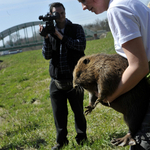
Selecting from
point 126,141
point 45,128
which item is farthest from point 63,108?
point 126,141

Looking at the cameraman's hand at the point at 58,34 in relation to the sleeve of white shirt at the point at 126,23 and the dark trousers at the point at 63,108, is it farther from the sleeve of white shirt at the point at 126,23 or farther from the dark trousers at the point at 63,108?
the sleeve of white shirt at the point at 126,23

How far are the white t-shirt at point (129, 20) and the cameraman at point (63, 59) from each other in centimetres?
176

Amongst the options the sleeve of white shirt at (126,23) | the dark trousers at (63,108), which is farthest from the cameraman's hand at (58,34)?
the sleeve of white shirt at (126,23)

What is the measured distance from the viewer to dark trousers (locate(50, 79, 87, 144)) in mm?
3457

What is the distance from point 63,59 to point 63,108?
2.94ft

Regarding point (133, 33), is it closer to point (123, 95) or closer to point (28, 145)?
point (123, 95)

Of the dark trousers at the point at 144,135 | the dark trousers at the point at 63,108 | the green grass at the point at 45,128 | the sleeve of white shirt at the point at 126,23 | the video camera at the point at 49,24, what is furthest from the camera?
the green grass at the point at 45,128

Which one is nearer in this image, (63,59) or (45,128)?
(63,59)

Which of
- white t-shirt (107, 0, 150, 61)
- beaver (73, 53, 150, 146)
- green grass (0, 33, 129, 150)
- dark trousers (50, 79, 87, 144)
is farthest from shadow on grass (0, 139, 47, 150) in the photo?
white t-shirt (107, 0, 150, 61)

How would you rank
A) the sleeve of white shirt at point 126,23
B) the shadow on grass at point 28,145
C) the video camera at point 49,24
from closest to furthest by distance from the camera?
the sleeve of white shirt at point 126,23, the video camera at point 49,24, the shadow on grass at point 28,145

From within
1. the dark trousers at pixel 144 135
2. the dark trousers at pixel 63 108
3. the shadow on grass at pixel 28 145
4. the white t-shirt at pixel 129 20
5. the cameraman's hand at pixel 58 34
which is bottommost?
the shadow on grass at pixel 28 145

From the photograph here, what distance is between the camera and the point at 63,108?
3.56 meters

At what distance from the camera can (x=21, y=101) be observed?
8.04m

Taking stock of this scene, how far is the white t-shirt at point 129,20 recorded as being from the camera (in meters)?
1.50
